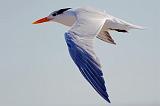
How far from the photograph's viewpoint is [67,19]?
4.85 metres

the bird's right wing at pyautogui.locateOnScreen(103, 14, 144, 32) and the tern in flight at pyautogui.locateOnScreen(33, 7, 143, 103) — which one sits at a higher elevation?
the tern in flight at pyautogui.locateOnScreen(33, 7, 143, 103)

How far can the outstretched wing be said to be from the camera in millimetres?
2855

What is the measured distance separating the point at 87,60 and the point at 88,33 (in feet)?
1.77

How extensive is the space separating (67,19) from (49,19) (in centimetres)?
67

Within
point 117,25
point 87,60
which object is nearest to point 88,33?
point 87,60

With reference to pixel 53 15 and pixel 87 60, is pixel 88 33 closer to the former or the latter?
pixel 87 60

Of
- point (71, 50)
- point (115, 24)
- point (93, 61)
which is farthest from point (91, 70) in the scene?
point (115, 24)

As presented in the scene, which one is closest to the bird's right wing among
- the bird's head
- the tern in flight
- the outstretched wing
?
the tern in flight

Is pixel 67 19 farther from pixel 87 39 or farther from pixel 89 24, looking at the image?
pixel 87 39

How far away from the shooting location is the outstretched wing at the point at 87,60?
9.37 ft

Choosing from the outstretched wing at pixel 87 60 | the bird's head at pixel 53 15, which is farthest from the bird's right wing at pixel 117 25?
the outstretched wing at pixel 87 60

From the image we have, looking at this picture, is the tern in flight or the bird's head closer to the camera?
the tern in flight

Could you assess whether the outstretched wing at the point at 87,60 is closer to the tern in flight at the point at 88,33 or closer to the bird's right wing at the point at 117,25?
the tern in flight at the point at 88,33

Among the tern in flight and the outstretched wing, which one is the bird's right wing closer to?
the tern in flight
